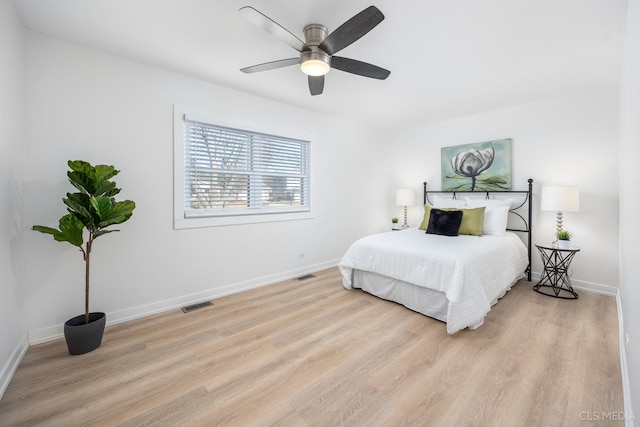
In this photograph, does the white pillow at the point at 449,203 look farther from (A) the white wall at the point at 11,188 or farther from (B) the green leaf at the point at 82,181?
(A) the white wall at the point at 11,188

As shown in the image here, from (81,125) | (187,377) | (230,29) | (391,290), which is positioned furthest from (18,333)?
(391,290)

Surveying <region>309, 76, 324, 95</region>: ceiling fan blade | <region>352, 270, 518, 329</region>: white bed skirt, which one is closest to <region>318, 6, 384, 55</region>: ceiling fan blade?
<region>309, 76, 324, 95</region>: ceiling fan blade

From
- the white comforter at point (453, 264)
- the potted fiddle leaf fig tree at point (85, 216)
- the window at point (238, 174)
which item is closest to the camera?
the potted fiddle leaf fig tree at point (85, 216)

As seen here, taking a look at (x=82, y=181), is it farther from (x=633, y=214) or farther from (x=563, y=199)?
(x=563, y=199)

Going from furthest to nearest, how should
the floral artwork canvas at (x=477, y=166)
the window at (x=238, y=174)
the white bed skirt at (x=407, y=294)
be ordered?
1. the floral artwork canvas at (x=477, y=166)
2. the window at (x=238, y=174)
3. the white bed skirt at (x=407, y=294)

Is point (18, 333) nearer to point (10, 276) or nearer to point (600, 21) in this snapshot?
point (10, 276)

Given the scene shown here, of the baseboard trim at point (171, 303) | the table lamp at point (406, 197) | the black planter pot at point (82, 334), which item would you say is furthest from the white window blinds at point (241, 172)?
the table lamp at point (406, 197)

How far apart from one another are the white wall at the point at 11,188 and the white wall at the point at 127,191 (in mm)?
122

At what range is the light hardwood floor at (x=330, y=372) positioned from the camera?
4.83ft

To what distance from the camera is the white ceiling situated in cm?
186

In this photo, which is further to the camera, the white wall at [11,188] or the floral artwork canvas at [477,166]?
the floral artwork canvas at [477,166]

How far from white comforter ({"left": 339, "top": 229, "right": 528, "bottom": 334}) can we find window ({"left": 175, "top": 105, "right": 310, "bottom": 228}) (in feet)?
4.34

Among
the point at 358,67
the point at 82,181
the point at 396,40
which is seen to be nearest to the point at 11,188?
the point at 82,181

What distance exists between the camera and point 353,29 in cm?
172
